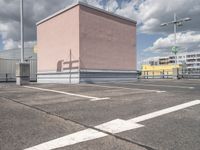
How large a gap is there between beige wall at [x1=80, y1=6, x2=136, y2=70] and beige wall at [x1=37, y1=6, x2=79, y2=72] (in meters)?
0.63

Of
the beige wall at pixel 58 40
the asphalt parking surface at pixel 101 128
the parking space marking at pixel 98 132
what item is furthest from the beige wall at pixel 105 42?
the parking space marking at pixel 98 132

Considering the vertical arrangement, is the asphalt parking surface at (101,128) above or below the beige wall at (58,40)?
below

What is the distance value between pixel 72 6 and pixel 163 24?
57.1 ft

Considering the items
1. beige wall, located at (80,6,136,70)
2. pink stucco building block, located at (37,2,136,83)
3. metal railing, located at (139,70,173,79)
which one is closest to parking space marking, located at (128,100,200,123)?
pink stucco building block, located at (37,2,136,83)

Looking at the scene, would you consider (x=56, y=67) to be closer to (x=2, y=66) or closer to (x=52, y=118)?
(x=2, y=66)

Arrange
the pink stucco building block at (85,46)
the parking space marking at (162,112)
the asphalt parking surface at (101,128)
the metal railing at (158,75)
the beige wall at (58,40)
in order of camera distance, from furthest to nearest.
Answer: the metal railing at (158,75)
the beige wall at (58,40)
the pink stucco building block at (85,46)
the parking space marking at (162,112)
the asphalt parking surface at (101,128)

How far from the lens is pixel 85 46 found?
16.0m

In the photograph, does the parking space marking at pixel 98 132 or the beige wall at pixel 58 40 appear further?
the beige wall at pixel 58 40

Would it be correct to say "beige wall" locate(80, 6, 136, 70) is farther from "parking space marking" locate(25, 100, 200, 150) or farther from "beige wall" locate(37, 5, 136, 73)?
"parking space marking" locate(25, 100, 200, 150)

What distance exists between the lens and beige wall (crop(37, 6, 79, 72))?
16125mm

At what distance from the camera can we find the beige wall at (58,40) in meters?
16.1

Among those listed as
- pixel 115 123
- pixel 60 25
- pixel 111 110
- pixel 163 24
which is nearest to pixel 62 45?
pixel 60 25

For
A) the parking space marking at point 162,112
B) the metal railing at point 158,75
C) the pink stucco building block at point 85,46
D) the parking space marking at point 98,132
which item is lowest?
the parking space marking at point 98,132

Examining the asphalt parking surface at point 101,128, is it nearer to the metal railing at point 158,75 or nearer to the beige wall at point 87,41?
the beige wall at point 87,41
